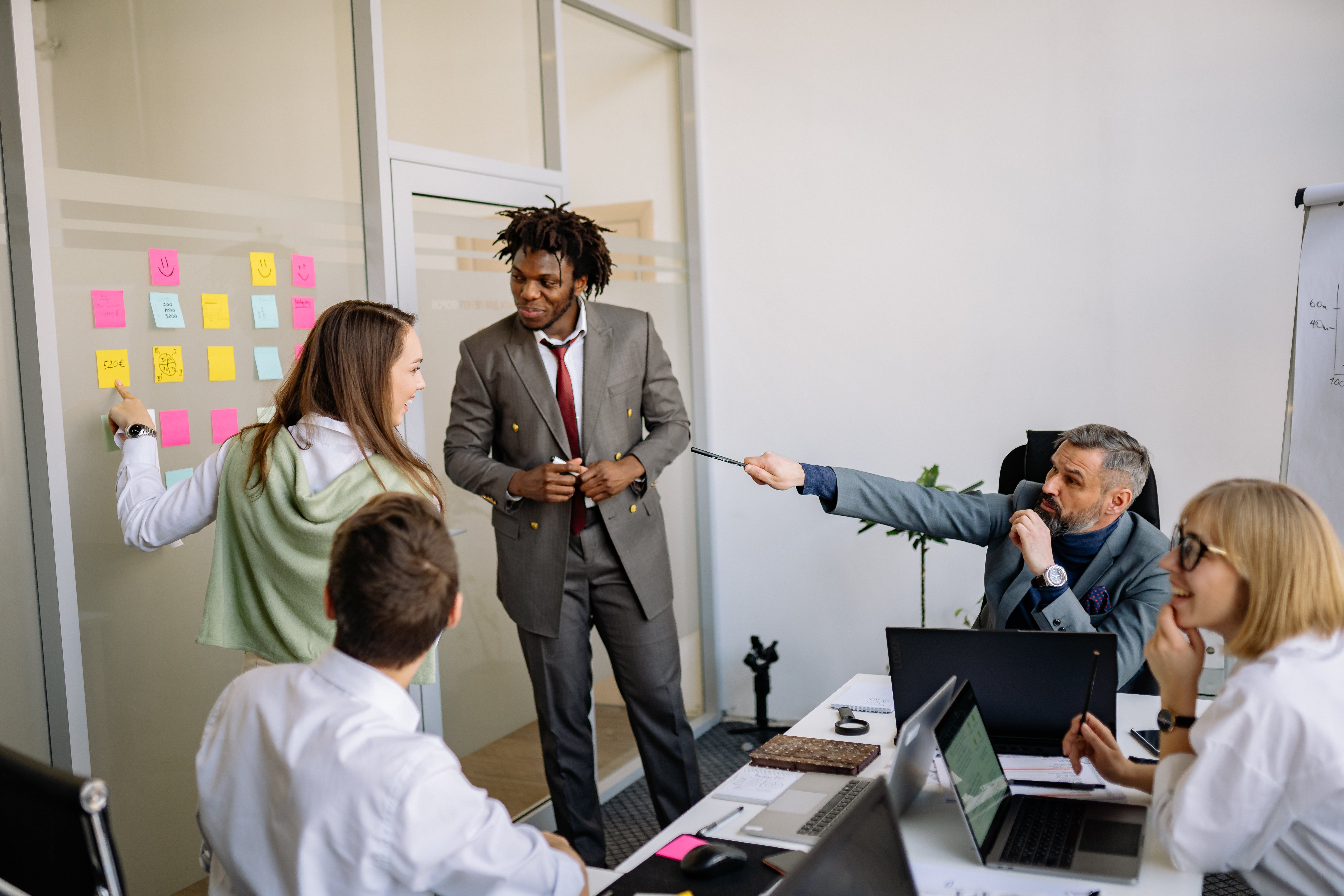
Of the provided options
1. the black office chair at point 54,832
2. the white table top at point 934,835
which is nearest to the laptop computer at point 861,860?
the white table top at point 934,835

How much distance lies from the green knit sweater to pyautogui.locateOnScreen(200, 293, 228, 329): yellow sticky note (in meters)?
0.53

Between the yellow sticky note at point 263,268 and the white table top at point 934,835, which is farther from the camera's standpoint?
the yellow sticky note at point 263,268

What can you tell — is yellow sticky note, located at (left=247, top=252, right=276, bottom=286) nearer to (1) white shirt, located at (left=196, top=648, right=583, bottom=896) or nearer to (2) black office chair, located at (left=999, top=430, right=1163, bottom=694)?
(1) white shirt, located at (left=196, top=648, right=583, bottom=896)

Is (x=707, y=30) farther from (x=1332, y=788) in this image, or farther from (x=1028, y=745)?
(x=1332, y=788)

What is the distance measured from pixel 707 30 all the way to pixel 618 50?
1.56 feet

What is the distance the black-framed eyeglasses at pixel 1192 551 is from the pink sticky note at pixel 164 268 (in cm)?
200

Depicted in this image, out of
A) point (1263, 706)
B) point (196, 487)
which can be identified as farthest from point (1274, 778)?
point (196, 487)

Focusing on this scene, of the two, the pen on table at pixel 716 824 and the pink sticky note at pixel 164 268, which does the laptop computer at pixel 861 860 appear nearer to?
the pen on table at pixel 716 824

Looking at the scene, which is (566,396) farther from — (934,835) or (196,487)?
(934,835)

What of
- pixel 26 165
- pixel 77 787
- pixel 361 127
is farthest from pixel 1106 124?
pixel 77 787

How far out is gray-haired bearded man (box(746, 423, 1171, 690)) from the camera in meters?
2.20

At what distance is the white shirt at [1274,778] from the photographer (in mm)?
1270

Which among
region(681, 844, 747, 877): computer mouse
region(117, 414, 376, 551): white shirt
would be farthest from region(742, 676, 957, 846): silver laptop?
region(117, 414, 376, 551): white shirt

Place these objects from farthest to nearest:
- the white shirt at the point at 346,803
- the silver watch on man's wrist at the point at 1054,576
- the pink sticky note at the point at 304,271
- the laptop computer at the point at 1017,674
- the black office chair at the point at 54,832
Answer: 1. the pink sticky note at the point at 304,271
2. the silver watch on man's wrist at the point at 1054,576
3. the laptop computer at the point at 1017,674
4. the white shirt at the point at 346,803
5. the black office chair at the point at 54,832
